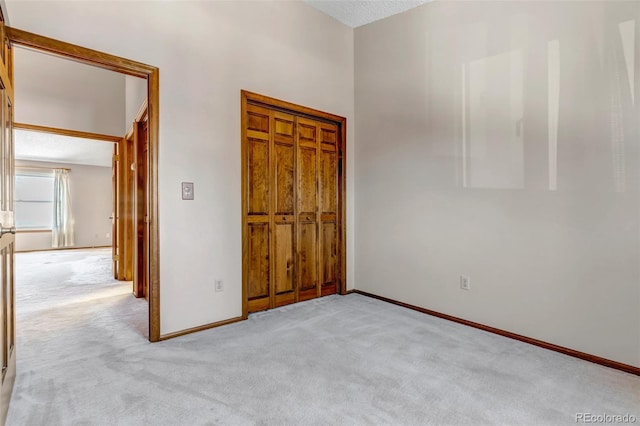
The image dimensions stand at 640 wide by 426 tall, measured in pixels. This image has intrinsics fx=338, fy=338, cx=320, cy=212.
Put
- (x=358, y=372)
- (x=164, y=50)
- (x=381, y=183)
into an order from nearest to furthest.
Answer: (x=358, y=372)
(x=164, y=50)
(x=381, y=183)

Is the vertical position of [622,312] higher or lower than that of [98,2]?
lower

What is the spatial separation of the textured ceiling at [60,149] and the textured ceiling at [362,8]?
201 inches

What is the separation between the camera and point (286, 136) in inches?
143

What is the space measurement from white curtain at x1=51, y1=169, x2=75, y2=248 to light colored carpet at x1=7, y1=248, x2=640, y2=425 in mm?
7516

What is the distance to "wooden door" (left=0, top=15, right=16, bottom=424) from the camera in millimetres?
1647

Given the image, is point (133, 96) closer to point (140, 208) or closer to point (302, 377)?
point (140, 208)

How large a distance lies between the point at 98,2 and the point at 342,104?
8.16 feet

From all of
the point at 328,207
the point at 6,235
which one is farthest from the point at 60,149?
the point at 6,235

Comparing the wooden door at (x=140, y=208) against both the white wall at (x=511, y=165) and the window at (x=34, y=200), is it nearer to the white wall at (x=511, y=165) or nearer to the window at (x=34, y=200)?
the white wall at (x=511, y=165)

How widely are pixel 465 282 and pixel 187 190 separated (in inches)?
103

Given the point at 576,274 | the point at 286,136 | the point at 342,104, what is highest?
the point at 342,104

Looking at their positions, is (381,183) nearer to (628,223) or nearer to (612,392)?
(628,223)

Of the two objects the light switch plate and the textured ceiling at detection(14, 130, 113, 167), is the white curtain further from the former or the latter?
the light switch plate

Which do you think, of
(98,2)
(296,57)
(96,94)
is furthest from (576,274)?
(96,94)
